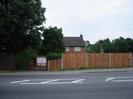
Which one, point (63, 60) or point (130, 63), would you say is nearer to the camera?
point (63, 60)

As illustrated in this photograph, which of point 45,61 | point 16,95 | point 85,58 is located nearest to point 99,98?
point 16,95

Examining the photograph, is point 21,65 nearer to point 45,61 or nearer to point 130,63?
point 45,61

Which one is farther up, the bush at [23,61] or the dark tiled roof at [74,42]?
the dark tiled roof at [74,42]

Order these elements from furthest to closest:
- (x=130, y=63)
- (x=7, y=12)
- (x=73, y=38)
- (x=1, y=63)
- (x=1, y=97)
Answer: (x=73, y=38) → (x=130, y=63) → (x=1, y=63) → (x=7, y=12) → (x=1, y=97)

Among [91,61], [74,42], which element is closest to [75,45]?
[74,42]

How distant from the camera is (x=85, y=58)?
1793 inches

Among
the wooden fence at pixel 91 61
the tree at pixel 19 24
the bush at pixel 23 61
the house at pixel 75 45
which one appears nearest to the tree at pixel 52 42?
the tree at pixel 19 24

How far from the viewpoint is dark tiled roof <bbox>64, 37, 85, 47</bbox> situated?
103438mm

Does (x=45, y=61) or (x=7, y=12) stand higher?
(x=7, y=12)

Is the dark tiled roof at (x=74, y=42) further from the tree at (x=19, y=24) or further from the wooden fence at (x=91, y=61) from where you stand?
the tree at (x=19, y=24)

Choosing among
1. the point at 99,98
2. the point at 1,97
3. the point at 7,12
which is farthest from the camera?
the point at 7,12

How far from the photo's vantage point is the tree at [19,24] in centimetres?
4109

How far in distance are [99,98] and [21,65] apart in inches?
1192

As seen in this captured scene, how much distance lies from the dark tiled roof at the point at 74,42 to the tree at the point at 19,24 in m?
56.1
